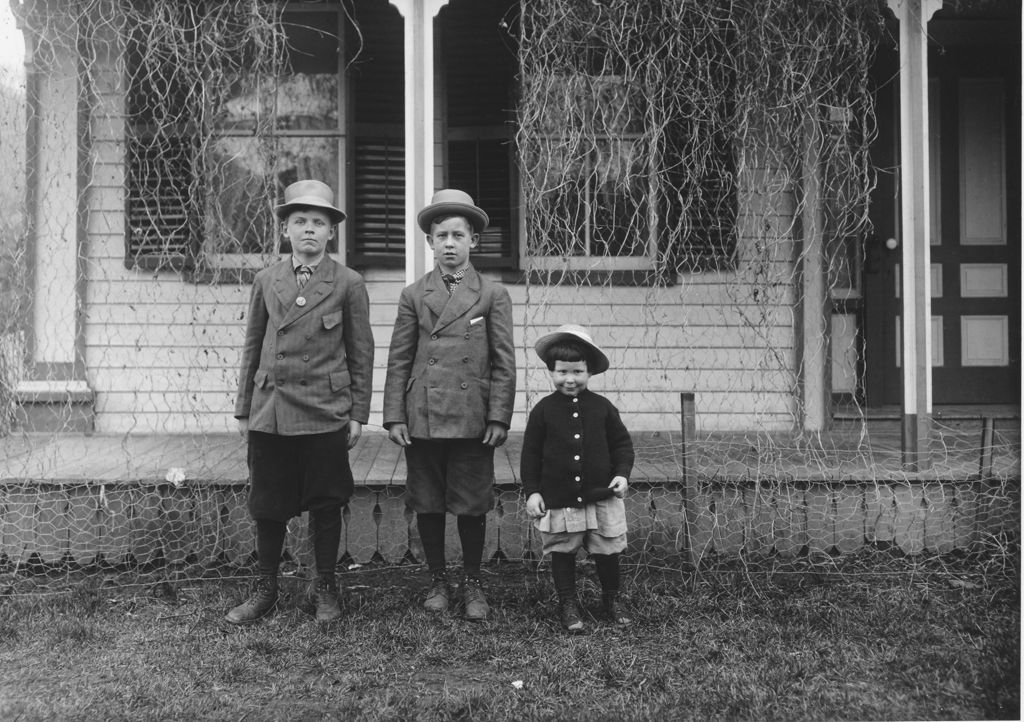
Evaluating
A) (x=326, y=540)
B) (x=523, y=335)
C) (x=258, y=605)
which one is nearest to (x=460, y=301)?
(x=326, y=540)

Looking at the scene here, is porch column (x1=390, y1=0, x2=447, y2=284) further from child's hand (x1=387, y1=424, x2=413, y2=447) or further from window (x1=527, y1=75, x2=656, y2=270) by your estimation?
child's hand (x1=387, y1=424, x2=413, y2=447)

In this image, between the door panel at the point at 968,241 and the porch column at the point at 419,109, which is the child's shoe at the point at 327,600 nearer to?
the porch column at the point at 419,109

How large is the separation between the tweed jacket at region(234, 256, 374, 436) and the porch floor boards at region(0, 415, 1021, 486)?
83 centimetres

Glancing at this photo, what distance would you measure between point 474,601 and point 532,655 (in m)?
0.42

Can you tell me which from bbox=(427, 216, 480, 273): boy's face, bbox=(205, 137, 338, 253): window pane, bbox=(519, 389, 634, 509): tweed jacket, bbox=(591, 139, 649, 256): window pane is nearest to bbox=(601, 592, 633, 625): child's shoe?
bbox=(519, 389, 634, 509): tweed jacket

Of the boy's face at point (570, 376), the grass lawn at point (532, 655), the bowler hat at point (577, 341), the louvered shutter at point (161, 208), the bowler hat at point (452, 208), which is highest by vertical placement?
the louvered shutter at point (161, 208)

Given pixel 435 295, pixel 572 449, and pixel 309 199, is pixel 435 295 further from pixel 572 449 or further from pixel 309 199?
pixel 572 449

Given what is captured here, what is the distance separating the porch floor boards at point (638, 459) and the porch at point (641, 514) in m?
0.02

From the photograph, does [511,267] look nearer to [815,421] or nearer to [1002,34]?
[815,421]

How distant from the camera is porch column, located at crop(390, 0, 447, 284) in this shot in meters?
4.16

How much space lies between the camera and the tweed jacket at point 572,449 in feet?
10.4

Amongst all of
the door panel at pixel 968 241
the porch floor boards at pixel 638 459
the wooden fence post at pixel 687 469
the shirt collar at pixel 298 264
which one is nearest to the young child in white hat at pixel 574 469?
the wooden fence post at pixel 687 469

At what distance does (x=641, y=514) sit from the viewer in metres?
4.04

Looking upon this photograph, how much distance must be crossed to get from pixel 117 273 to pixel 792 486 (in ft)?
14.7
